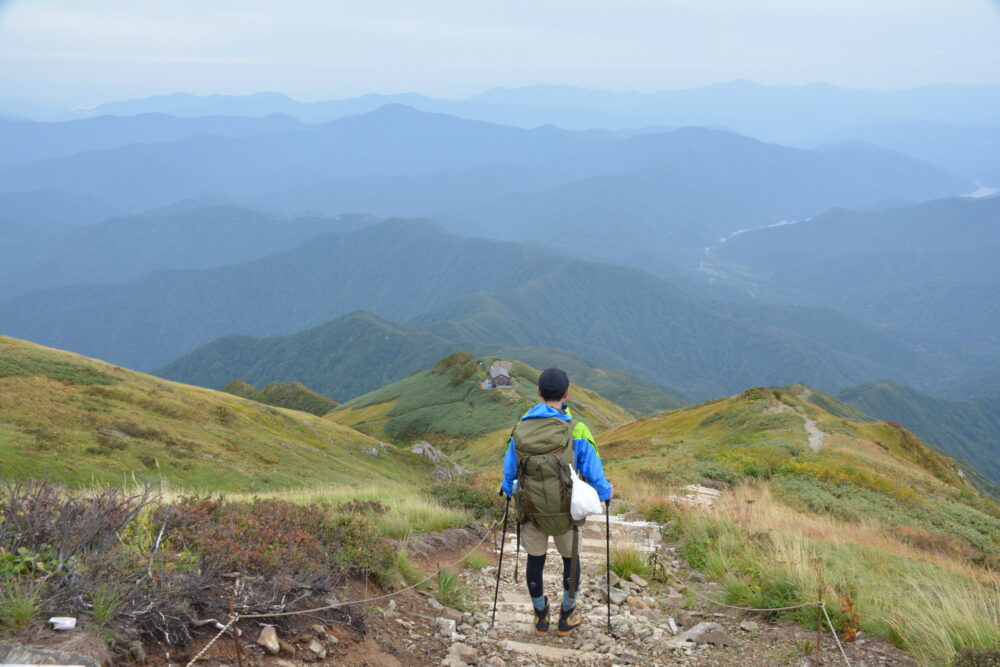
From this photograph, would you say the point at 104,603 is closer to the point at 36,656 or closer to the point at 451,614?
the point at 36,656

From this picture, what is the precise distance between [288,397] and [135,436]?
91.3m

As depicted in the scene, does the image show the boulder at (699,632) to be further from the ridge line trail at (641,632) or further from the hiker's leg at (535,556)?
the hiker's leg at (535,556)

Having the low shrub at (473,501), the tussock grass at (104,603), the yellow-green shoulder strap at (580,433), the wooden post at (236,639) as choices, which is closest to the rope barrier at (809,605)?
the yellow-green shoulder strap at (580,433)

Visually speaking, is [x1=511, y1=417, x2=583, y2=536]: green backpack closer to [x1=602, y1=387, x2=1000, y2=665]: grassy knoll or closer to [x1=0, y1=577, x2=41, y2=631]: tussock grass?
[x1=602, y1=387, x2=1000, y2=665]: grassy knoll

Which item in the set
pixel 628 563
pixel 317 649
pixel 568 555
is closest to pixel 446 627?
pixel 568 555

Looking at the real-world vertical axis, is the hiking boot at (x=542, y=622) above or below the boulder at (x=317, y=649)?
below

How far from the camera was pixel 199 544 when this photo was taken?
581 cm

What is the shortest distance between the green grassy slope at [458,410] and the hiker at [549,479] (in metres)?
54.0

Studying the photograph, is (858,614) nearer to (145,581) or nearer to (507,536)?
(507,536)

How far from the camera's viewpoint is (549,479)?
6574mm

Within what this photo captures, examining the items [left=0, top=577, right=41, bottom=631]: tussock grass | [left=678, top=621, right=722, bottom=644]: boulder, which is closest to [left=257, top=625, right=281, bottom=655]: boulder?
[left=0, top=577, right=41, bottom=631]: tussock grass

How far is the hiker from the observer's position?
6.55m

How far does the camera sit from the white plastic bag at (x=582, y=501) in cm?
647

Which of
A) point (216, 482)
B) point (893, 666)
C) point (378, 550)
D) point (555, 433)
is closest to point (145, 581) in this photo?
point (378, 550)
